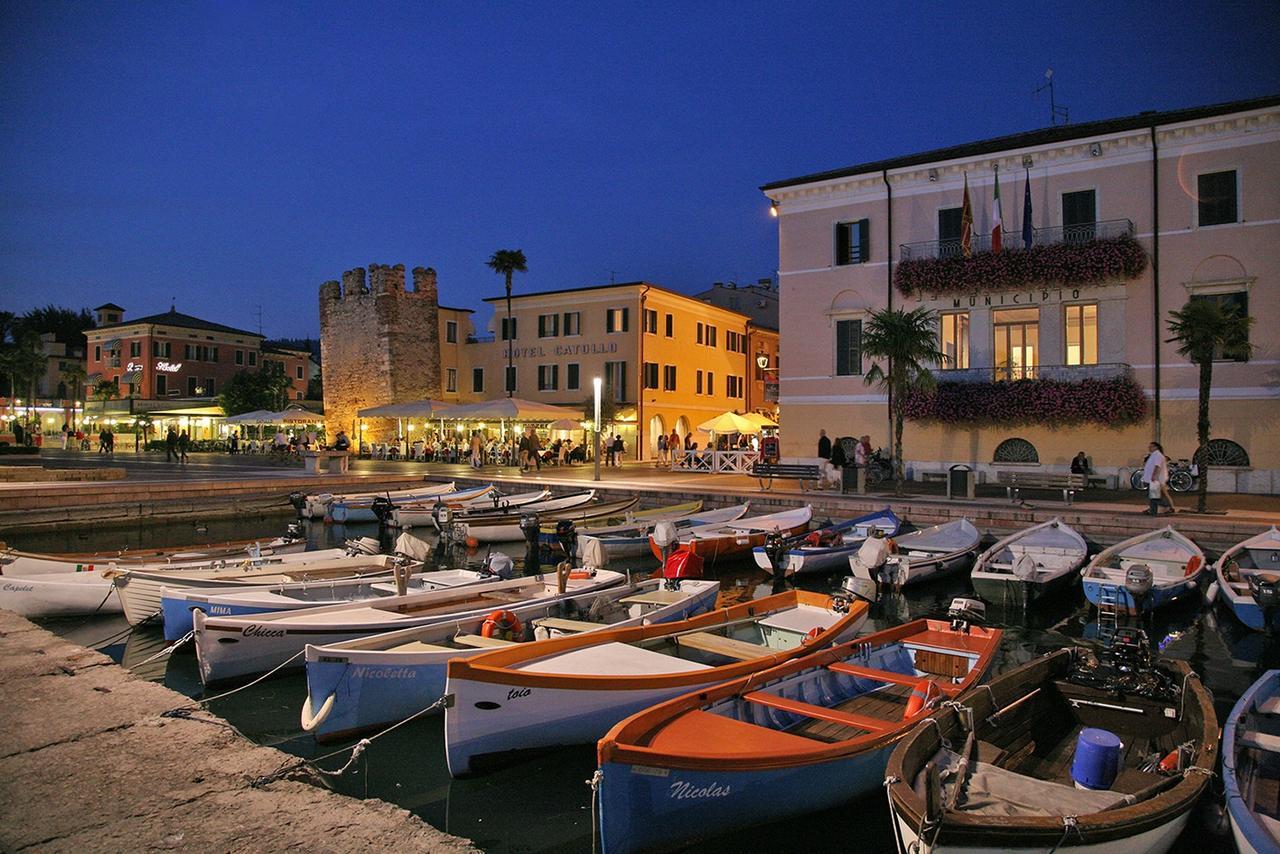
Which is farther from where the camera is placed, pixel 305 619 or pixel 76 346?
pixel 76 346

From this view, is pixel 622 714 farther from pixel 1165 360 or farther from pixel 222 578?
pixel 1165 360

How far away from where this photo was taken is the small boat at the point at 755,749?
5.30 metres

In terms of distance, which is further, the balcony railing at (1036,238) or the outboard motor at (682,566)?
the balcony railing at (1036,238)

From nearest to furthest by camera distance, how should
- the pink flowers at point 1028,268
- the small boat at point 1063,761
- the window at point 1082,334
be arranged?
the small boat at point 1063,761, the pink flowers at point 1028,268, the window at point 1082,334

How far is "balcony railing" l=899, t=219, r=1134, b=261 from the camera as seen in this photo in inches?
983

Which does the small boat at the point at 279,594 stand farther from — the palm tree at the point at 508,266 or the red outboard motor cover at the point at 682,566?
the palm tree at the point at 508,266

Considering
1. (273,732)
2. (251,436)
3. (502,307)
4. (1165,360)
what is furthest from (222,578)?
(251,436)

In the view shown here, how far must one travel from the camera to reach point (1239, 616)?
40.8 ft

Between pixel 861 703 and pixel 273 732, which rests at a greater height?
pixel 861 703

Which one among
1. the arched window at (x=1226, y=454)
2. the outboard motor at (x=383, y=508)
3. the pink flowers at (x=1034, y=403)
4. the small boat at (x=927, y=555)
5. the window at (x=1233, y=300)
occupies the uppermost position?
the window at (x=1233, y=300)

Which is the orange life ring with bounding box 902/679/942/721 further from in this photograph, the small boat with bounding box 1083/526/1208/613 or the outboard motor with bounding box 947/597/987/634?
the small boat with bounding box 1083/526/1208/613

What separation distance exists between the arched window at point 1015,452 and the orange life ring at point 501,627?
22.1 meters

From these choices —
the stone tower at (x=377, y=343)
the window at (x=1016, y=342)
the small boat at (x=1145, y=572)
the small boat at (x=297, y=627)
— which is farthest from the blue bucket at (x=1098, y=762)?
the stone tower at (x=377, y=343)

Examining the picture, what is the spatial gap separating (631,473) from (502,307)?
17.4m
